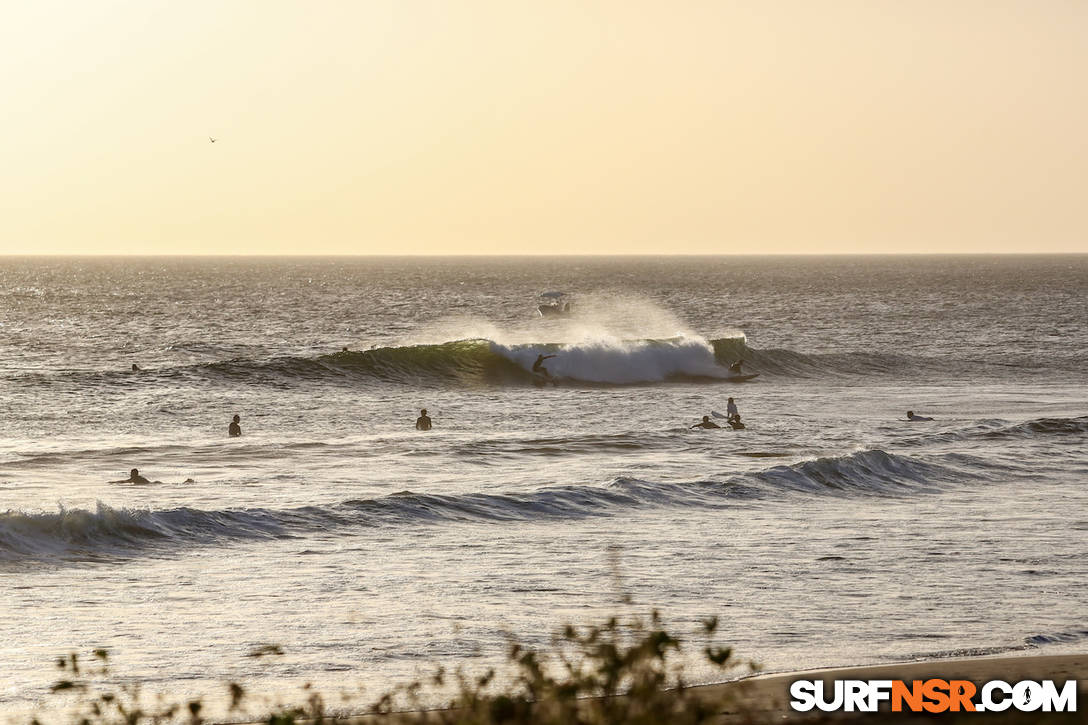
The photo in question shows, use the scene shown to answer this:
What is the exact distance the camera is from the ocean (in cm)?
1286

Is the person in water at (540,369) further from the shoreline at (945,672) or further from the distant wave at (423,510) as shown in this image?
the shoreline at (945,672)

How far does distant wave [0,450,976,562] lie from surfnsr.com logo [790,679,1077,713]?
9855 millimetres

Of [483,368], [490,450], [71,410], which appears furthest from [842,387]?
[71,410]

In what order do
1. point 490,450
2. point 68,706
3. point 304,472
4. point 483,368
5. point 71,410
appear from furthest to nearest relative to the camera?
point 483,368 → point 71,410 → point 490,450 → point 304,472 → point 68,706

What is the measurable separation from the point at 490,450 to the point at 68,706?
698 inches

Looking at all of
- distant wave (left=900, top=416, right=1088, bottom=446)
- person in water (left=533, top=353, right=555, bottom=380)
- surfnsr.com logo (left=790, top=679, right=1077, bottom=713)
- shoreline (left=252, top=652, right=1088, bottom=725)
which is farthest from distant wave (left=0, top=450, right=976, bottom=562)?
person in water (left=533, top=353, right=555, bottom=380)

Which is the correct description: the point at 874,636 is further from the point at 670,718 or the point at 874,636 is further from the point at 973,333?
the point at 973,333

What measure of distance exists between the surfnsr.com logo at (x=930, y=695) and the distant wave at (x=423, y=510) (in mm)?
9855

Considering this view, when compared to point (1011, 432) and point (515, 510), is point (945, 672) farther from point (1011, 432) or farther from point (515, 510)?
point (1011, 432)

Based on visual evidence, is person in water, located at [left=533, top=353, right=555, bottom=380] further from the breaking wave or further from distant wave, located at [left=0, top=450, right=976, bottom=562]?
distant wave, located at [left=0, top=450, right=976, bottom=562]

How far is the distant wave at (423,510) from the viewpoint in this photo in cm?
1816

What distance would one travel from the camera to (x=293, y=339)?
69.2 metres

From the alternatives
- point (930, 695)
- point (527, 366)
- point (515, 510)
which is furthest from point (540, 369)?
point (930, 695)

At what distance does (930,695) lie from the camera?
1026 cm
